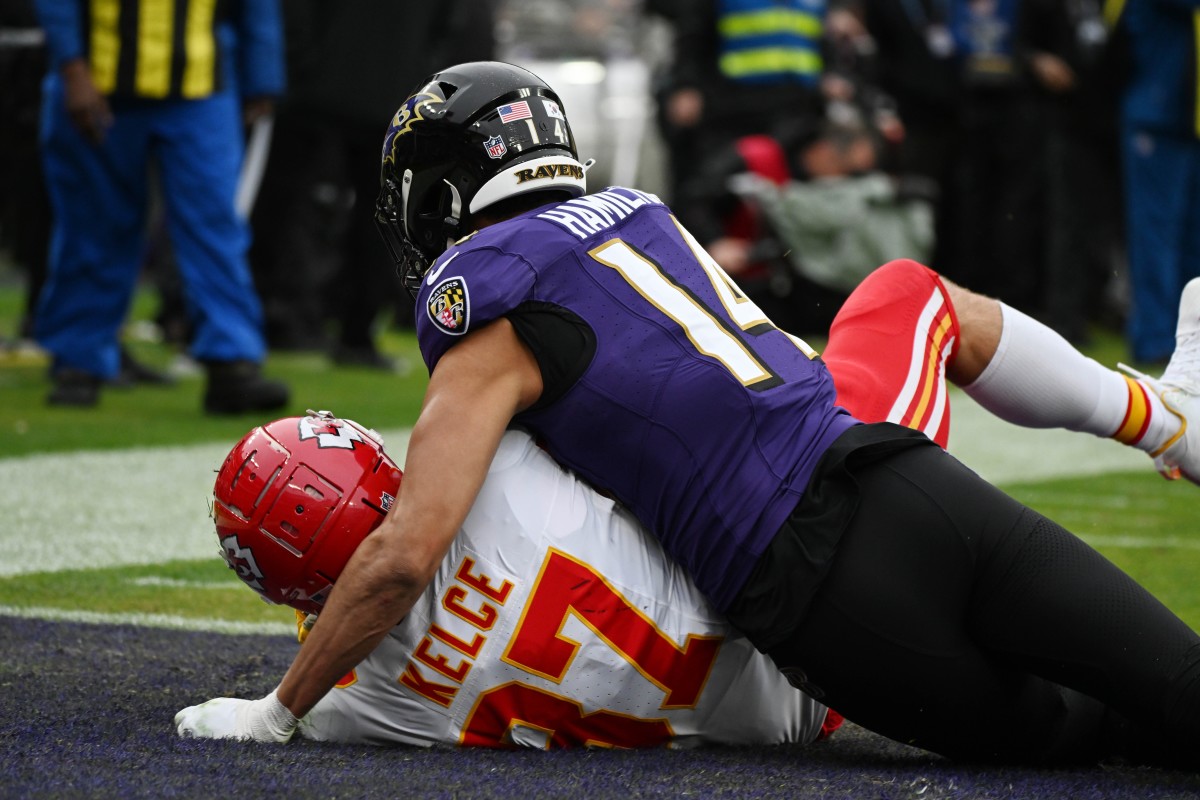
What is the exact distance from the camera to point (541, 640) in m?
3.10

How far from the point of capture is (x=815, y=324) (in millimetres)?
11422

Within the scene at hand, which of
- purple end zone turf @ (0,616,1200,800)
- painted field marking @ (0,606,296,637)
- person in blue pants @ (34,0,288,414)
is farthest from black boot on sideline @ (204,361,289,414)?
purple end zone turf @ (0,616,1200,800)

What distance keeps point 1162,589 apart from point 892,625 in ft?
6.79

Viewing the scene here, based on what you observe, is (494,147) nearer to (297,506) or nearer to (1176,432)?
(297,506)

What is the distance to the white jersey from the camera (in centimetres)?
311

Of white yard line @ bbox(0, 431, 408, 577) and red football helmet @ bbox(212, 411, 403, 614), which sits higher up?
red football helmet @ bbox(212, 411, 403, 614)

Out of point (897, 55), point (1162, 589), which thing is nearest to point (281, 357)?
point (897, 55)

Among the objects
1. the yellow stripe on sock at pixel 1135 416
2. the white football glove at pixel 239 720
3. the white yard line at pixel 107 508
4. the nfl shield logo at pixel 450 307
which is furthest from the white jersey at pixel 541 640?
the white yard line at pixel 107 508

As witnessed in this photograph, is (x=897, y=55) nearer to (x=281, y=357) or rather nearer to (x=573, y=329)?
(x=281, y=357)

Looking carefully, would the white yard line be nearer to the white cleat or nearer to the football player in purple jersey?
the football player in purple jersey

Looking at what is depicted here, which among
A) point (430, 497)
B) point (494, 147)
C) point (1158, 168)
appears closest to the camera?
point (430, 497)

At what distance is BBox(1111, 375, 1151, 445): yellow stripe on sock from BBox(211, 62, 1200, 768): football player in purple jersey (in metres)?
0.80

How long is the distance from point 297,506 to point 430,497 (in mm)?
340

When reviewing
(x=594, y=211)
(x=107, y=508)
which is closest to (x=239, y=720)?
(x=594, y=211)
